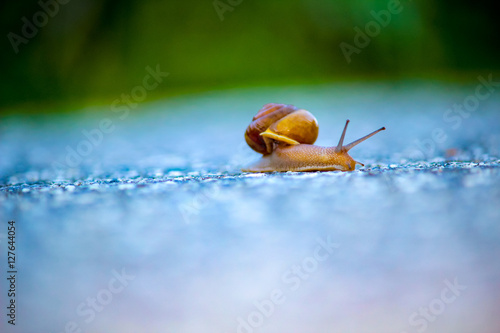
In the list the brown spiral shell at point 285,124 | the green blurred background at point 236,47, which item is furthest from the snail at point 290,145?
the green blurred background at point 236,47

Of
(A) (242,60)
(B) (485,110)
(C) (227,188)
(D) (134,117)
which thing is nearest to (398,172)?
(C) (227,188)

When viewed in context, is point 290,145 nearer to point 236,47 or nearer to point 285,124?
point 285,124

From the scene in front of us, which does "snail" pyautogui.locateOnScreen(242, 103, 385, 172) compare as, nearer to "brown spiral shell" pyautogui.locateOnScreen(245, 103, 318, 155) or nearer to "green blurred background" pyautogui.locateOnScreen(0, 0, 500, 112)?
"brown spiral shell" pyautogui.locateOnScreen(245, 103, 318, 155)

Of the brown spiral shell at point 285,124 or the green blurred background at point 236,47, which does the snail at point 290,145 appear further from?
the green blurred background at point 236,47

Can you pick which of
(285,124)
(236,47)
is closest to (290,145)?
(285,124)

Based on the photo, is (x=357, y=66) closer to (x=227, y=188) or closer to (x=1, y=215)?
(x=227, y=188)
